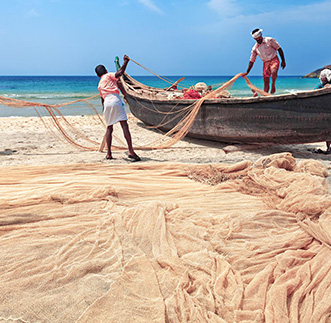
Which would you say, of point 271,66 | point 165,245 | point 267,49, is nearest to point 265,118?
point 271,66

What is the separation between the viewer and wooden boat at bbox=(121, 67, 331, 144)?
5.20 meters

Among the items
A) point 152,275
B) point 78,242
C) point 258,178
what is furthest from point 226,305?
point 258,178

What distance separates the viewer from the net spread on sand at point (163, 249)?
5.89 ft

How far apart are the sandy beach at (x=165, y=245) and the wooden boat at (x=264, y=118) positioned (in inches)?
58.2

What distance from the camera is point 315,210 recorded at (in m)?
2.82

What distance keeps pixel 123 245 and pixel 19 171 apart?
6.89ft

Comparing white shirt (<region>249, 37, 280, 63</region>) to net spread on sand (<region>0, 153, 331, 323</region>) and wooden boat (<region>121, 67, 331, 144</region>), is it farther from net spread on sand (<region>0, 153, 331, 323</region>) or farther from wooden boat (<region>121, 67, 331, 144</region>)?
net spread on sand (<region>0, 153, 331, 323</region>)

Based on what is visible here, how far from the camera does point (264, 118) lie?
5.70 meters

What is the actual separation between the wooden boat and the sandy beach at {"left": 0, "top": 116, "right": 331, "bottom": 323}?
58.2 inches

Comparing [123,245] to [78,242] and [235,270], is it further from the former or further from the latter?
[235,270]

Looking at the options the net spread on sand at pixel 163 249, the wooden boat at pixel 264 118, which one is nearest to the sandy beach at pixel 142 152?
the wooden boat at pixel 264 118

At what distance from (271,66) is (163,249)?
6.24 m

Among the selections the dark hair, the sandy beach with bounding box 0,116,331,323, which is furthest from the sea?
the sandy beach with bounding box 0,116,331,323

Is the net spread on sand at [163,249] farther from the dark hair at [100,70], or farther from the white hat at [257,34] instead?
the white hat at [257,34]
